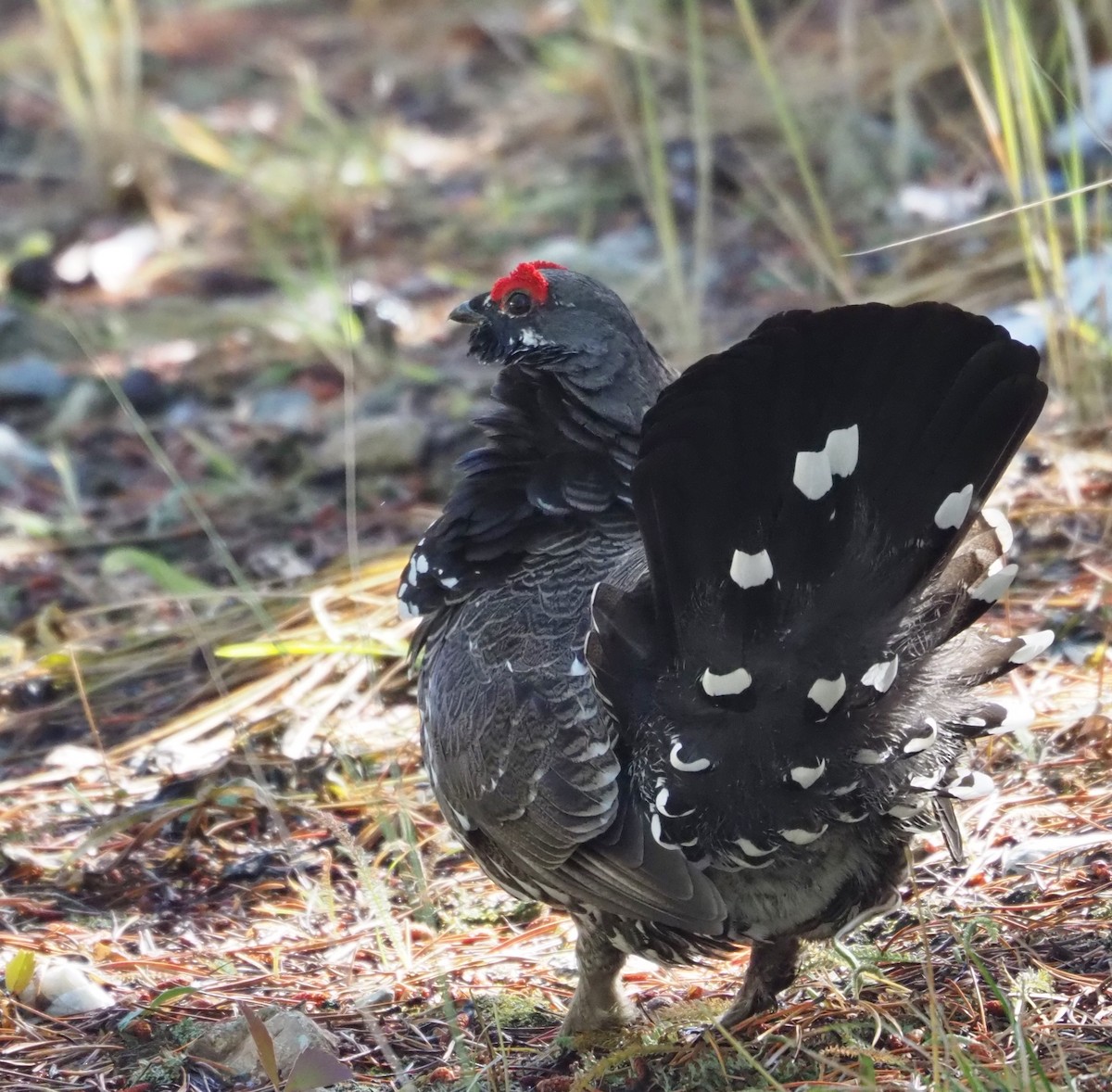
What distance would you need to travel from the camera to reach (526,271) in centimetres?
392

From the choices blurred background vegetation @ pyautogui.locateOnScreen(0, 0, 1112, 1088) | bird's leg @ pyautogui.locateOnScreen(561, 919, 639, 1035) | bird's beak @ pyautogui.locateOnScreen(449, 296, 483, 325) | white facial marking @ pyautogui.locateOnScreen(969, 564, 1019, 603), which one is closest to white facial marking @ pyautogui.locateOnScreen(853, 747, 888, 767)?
white facial marking @ pyautogui.locateOnScreen(969, 564, 1019, 603)

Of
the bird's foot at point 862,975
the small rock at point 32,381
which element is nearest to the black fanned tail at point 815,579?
the bird's foot at point 862,975

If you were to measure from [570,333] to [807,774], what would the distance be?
4.38 feet

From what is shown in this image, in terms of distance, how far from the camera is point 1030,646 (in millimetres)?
3268

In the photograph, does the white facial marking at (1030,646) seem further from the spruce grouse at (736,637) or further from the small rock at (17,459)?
the small rock at (17,459)

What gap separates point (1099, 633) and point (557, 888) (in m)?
2.31

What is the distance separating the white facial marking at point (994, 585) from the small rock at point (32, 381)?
643 centimetres

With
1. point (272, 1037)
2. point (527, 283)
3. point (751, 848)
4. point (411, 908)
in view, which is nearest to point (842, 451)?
point (751, 848)

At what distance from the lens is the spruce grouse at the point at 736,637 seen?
116 inches

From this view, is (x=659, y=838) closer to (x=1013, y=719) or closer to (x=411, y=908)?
(x=1013, y=719)

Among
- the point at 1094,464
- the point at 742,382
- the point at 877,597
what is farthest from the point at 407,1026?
the point at 1094,464

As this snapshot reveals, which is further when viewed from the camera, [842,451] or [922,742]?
[922,742]

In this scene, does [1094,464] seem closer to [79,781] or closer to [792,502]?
→ [792,502]

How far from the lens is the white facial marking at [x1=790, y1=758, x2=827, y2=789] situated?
313cm
